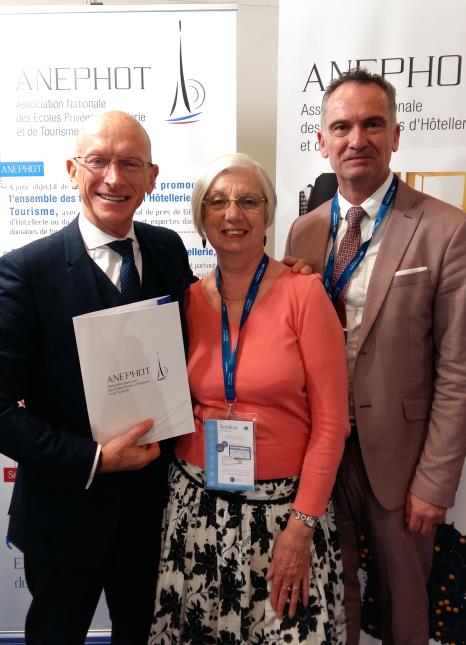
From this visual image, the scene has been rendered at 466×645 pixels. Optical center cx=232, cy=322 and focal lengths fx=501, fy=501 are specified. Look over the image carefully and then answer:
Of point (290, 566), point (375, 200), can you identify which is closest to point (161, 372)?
point (290, 566)

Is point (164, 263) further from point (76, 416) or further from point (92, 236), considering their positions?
point (76, 416)

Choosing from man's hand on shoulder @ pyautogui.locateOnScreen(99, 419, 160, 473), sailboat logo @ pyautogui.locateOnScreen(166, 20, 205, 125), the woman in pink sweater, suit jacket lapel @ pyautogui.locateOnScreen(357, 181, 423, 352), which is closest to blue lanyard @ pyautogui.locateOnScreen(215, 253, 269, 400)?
the woman in pink sweater

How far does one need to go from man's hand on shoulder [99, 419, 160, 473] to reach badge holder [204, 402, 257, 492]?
0.58ft

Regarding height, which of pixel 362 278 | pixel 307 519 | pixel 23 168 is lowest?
pixel 307 519

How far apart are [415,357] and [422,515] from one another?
54 cm

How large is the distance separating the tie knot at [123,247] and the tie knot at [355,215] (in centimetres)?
76

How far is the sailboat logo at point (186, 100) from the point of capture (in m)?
2.26

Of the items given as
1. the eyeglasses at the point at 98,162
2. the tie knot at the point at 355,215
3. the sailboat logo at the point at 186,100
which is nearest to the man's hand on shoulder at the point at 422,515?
the tie knot at the point at 355,215

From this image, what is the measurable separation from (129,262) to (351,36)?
151 cm

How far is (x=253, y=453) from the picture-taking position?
4.79ft

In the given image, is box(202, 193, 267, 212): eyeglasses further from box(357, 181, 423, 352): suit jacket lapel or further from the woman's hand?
the woman's hand

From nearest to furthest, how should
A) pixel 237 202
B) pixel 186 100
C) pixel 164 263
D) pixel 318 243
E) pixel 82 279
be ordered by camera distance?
pixel 82 279 → pixel 237 202 → pixel 164 263 → pixel 318 243 → pixel 186 100

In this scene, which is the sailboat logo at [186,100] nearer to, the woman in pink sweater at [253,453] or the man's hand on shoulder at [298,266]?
the woman in pink sweater at [253,453]

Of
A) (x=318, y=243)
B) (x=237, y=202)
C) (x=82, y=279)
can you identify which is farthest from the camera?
(x=318, y=243)
